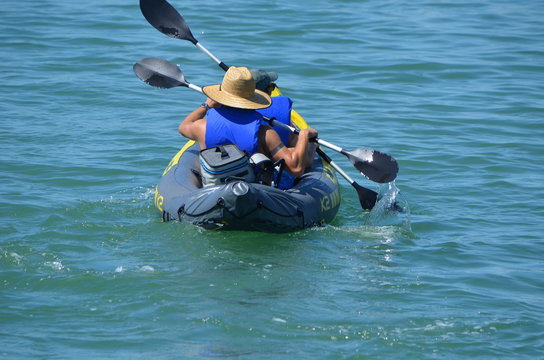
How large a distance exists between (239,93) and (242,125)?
239 millimetres

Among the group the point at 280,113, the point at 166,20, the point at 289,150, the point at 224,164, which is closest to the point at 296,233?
the point at 289,150

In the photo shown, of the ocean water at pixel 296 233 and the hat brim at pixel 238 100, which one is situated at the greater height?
the hat brim at pixel 238 100

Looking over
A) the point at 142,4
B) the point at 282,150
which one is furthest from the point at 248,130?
the point at 142,4

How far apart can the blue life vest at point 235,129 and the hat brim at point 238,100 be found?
7cm

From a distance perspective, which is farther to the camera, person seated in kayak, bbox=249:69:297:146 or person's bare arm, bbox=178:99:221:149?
person seated in kayak, bbox=249:69:297:146

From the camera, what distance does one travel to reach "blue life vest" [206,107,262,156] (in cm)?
648

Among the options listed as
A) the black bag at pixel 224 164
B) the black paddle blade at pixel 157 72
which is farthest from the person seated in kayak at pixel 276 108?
the black paddle blade at pixel 157 72

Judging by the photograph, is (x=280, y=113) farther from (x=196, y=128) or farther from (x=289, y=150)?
(x=196, y=128)

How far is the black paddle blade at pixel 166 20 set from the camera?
861 centimetres

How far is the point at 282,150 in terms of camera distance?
6660 millimetres

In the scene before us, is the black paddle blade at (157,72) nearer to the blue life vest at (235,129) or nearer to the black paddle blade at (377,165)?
the blue life vest at (235,129)

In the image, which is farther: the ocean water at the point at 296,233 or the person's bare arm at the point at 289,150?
the person's bare arm at the point at 289,150

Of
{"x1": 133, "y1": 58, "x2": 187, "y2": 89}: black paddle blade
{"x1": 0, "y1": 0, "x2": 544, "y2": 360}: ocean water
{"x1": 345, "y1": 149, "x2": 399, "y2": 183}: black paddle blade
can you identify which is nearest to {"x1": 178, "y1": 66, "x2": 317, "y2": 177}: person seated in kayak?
{"x1": 0, "y1": 0, "x2": 544, "y2": 360}: ocean water

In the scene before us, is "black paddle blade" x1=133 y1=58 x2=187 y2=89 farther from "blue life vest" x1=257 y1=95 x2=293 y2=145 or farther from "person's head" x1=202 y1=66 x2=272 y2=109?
"person's head" x1=202 y1=66 x2=272 y2=109
